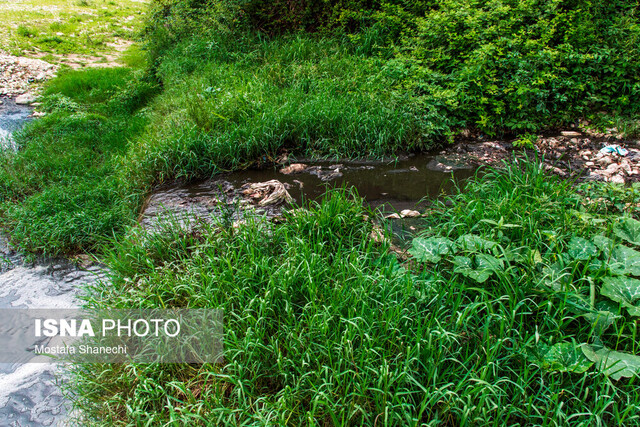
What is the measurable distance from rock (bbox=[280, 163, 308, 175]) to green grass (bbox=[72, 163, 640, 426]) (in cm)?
205

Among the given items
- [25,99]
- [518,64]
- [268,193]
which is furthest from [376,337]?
[25,99]

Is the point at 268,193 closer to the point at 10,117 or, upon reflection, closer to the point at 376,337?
the point at 376,337

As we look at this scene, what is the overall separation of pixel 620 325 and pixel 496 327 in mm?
710

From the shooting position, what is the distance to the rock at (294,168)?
518cm

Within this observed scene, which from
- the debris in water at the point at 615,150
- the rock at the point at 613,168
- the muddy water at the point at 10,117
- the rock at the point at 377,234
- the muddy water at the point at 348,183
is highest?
the debris in water at the point at 615,150

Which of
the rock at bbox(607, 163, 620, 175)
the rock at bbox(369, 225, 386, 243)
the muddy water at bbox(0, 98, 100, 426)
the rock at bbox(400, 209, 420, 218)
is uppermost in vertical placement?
the rock at bbox(607, 163, 620, 175)

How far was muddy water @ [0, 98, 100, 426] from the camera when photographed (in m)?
2.55

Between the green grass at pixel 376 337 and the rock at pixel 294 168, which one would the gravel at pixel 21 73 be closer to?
the rock at pixel 294 168

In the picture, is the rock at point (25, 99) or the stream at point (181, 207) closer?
the stream at point (181, 207)

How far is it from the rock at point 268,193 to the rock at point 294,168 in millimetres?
752

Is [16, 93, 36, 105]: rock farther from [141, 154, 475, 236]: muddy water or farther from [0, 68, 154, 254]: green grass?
[141, 154, 475, 236]: muddy water

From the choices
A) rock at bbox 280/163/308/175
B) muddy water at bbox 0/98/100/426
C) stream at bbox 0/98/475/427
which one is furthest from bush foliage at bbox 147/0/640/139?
muddy water at bbox 0/98/100/426

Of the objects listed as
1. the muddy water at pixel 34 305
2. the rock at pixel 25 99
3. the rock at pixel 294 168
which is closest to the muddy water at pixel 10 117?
the rock at pixel 25 99

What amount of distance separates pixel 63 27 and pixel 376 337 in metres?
15.7
